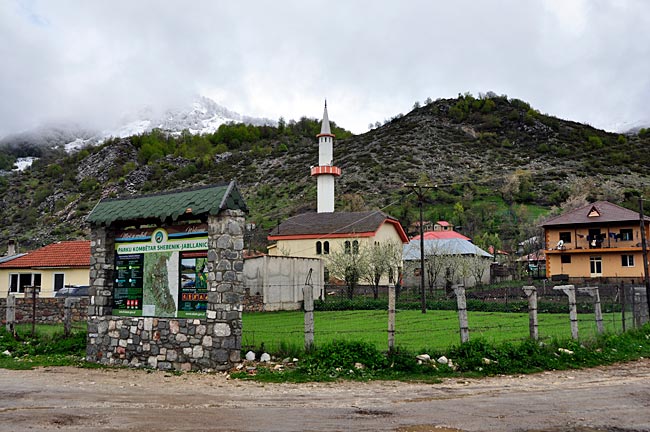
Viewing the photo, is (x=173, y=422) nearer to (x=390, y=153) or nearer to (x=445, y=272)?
(x=445, y=272)

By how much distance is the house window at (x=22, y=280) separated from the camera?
34.5 meters

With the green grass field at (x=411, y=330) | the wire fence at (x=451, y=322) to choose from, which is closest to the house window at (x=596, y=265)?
the wire fence at (x=451, y=322)

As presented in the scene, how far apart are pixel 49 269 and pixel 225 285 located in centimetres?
2558

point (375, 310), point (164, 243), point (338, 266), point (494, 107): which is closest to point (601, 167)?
point (494, 107)

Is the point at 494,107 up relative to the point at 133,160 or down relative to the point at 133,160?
up

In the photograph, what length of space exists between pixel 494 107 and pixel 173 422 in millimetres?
134189

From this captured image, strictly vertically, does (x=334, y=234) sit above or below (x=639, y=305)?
above

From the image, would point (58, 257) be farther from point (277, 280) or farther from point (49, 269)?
point (277, 280)

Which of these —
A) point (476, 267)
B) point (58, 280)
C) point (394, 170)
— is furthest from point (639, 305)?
point (394, 170)

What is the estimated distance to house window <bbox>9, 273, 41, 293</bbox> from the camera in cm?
3447

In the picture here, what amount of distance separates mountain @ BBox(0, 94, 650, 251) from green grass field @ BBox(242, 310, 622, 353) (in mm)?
32579

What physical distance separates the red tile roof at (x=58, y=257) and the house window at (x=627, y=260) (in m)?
39.9

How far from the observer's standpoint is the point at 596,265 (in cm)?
4778

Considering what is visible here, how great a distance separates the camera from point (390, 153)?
100062 millimetres
